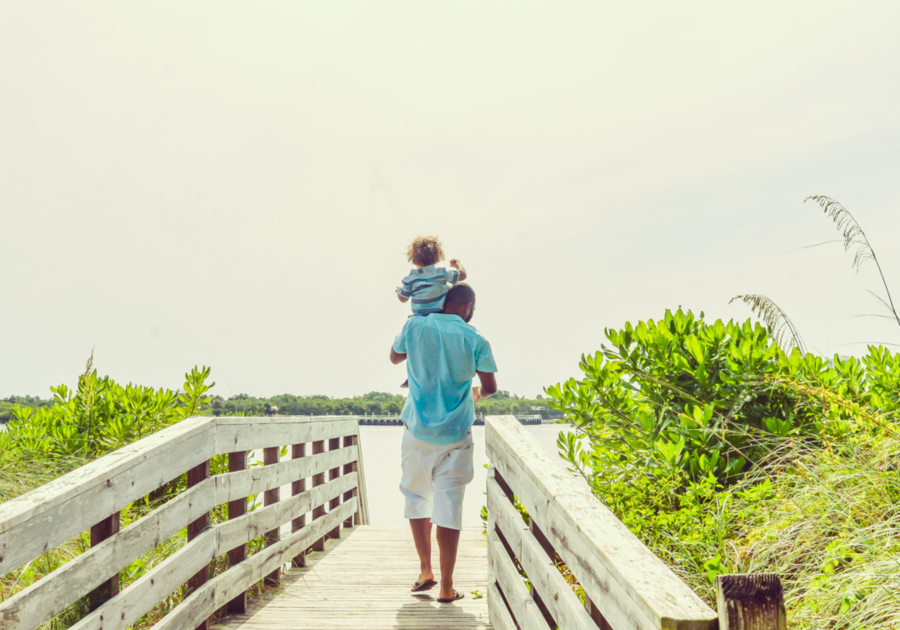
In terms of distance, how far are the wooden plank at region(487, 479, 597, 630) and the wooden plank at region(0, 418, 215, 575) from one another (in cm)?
160

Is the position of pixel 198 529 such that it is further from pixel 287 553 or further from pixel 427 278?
pixel 427 278

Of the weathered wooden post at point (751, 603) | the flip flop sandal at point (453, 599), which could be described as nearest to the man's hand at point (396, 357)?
the flip flop sandal at point (453, 599)

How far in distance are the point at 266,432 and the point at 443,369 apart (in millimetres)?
1280

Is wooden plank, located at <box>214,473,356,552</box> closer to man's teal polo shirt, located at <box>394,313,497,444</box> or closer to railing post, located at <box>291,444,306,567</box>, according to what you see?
railing post, located at <box>291,444,306,567</box>

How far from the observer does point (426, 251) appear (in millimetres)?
3908

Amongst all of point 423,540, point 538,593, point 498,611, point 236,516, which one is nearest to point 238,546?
point 236,516

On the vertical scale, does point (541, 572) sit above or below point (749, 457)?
below

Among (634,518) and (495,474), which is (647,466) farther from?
(495,474)

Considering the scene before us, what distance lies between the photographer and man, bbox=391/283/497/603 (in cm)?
373

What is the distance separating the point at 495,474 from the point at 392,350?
3.18 ft

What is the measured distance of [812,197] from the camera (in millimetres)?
5770

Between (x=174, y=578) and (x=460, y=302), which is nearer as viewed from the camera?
(x=174, y=578)

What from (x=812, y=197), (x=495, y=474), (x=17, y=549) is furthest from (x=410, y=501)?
(x=812, y=197)

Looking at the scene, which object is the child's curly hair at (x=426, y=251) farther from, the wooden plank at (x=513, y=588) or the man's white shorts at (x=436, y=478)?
the wooden plank at (x=513, y=588)
